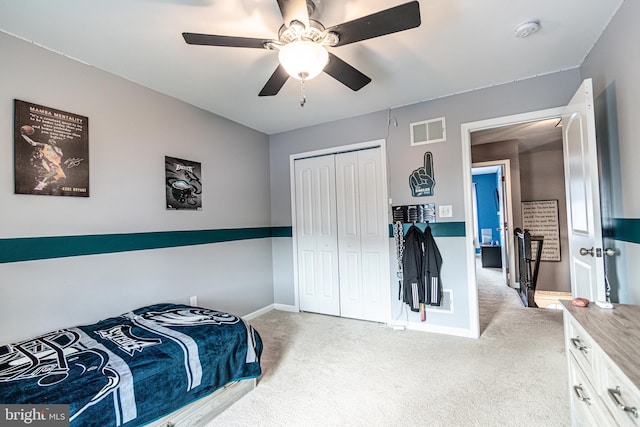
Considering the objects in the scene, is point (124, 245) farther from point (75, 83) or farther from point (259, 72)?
point (259, 72)

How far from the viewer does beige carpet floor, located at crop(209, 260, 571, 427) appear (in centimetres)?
178

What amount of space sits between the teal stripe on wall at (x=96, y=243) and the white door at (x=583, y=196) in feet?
10.4

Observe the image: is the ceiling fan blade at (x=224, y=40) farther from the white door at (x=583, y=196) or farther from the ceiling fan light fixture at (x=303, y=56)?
the white door at (x=583, y=196)

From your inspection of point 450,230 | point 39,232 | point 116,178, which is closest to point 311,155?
point 450,230

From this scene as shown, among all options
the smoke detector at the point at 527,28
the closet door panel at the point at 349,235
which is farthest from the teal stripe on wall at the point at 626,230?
the closet door panel at the point at 349,235

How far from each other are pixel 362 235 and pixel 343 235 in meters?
0.25

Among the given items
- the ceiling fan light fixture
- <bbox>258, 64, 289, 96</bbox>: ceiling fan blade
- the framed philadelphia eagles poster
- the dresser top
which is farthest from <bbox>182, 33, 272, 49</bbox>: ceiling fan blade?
the dresser top

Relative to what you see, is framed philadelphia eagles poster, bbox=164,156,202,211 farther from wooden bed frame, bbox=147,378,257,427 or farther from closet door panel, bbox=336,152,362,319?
wooden bed frame, bbox=147,378,257,427

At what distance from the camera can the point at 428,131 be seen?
310 cm

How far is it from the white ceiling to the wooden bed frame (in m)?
2.29

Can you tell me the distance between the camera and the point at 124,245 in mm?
2410

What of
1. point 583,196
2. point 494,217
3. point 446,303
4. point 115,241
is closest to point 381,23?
point 583,196

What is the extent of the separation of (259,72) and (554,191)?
5338 mm
